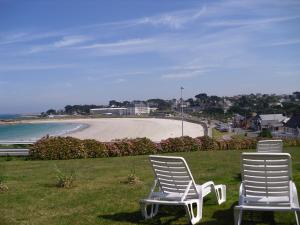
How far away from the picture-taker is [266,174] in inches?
222

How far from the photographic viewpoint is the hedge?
1867 cm

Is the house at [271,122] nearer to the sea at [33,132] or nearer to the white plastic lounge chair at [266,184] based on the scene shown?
the sea at [33,132]

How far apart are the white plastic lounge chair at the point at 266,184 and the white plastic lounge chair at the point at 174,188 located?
2.35 ft

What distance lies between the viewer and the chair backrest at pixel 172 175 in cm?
628

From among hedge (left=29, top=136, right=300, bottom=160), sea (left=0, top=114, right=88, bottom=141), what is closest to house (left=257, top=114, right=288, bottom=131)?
sea (left=0, top=114, right=88, bottom=141)

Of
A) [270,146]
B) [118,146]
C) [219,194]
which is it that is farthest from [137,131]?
[219,194]

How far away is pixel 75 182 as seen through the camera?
10.2 meters

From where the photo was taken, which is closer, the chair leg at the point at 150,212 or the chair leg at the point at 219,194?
the chair leg at the point at 150,212

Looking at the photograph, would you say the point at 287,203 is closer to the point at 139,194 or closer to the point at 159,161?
the point at 159,161

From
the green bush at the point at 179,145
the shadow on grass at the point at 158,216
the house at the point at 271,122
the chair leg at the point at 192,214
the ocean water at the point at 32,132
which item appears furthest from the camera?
the house at the point at 271,122

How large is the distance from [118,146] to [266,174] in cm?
1456

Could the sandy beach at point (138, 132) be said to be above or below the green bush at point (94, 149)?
below

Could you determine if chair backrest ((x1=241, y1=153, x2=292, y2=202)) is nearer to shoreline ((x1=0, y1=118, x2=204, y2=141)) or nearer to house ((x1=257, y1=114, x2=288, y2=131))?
shoreline ((x1=0, y1=118, x2=204, y2=141))

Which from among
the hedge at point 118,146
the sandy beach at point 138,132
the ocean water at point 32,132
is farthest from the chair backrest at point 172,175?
the sandy beach at point 138,132
